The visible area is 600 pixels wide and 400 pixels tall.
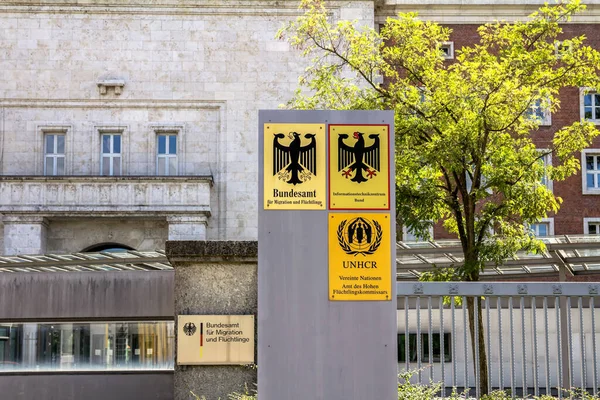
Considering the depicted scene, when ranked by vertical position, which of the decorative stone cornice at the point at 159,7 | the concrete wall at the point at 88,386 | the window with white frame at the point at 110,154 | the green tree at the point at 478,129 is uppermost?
the decorative stone cornice at the point at 159,7

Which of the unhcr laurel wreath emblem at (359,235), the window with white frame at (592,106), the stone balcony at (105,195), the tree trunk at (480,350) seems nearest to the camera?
Answer: the unhcr laurel wreath emblem at (359,235)

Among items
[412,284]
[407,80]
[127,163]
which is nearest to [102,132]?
[127,163]

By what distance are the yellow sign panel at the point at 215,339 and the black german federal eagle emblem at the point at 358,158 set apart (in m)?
3.37

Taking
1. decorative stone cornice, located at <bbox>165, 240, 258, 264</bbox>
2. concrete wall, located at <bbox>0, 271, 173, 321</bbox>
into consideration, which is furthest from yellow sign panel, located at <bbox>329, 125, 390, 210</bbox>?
concrete wall, located at <bbox>0, 271, 173, 321</bbox>

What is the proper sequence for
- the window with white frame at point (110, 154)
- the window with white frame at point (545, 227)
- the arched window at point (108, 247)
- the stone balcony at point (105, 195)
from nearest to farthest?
the stone balcony at point (105, 195)
the arched window at point (108, 247)
the window with white frame at point (110, 154)
the window with white frame at point (545, 227)

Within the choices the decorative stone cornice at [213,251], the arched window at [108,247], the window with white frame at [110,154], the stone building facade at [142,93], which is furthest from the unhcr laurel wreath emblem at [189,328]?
the window with white frame at [110,154]

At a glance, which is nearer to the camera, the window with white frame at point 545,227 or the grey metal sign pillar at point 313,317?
the grey metal sign pillar at point 313,317

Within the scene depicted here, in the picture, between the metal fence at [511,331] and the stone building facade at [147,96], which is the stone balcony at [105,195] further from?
the metal fence at [511,331]

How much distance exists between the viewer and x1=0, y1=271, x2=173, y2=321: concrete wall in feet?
70.4

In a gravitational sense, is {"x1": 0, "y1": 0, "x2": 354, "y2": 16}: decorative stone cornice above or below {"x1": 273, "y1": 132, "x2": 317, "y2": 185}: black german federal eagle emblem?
above

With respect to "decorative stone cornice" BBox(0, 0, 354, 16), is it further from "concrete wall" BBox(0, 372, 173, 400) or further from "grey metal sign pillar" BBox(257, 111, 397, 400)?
"grey metal sign pillar" BBox(257, 111, 397, 400)

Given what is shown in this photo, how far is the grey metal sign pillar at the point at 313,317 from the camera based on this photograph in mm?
7867

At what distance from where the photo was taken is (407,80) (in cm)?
1783

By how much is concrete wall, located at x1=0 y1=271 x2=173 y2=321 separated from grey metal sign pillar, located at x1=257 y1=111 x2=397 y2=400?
45.5 feet
